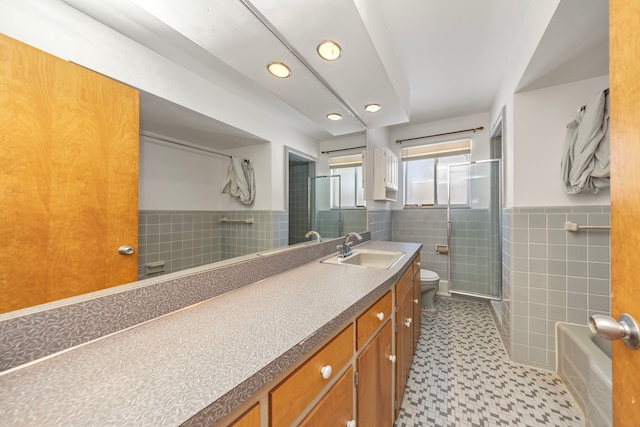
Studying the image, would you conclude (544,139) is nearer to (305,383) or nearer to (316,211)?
(316,211)

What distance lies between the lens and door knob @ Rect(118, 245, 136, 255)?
2.35 ft

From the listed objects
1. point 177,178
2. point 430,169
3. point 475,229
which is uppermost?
point 430,169

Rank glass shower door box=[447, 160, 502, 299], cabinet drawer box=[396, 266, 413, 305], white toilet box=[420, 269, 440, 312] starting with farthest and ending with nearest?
white toilet box=[420, 269, 440, 312] < glass shower door box=[447, 160, 502, 299] < cabinet drawer box=[396, 266, 413, 305]

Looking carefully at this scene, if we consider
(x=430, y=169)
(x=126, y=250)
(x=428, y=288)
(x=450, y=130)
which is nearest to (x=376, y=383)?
(x=126, y=250)

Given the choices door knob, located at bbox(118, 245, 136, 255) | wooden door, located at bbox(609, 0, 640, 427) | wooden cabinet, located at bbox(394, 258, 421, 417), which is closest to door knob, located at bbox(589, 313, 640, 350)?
wooden door, located at bbox(609, 0, 640, 427)

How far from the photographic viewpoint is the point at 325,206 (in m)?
1.72

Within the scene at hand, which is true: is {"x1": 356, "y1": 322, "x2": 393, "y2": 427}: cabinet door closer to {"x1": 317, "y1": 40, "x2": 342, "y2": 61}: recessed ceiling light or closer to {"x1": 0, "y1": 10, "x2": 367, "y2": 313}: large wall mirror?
{"x1": 0, "y1": 10, "x2": 367, "y2": 313}: large wall mirror

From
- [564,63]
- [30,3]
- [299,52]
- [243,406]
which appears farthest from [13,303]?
[564,63]

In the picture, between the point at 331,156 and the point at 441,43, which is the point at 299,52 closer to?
the point at 331,156

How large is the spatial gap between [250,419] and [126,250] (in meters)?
0.62

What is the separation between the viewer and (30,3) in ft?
1.97

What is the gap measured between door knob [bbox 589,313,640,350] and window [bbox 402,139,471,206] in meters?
2.79

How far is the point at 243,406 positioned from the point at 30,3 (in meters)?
→ 1.13

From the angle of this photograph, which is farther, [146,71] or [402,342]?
[402,342]
